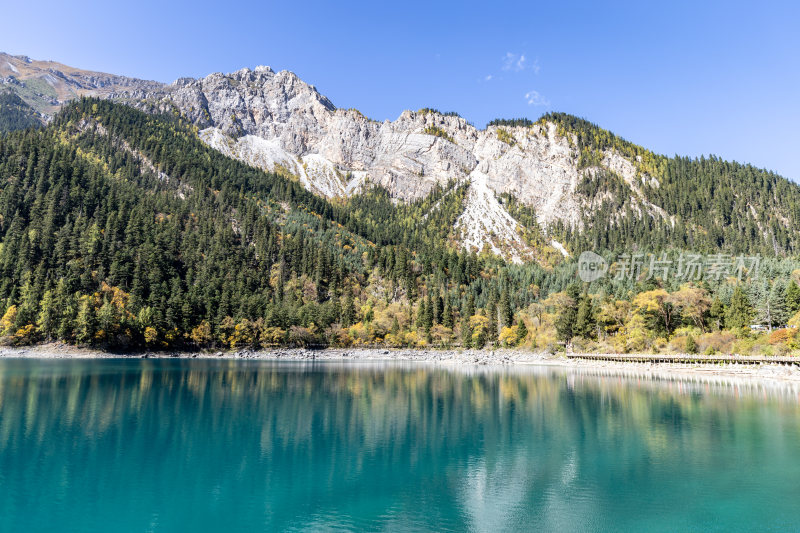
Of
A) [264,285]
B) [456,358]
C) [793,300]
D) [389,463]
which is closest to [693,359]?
[793,300]

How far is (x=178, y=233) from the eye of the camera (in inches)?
5330

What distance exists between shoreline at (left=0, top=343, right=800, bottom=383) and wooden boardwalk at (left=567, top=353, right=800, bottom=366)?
3.10ft

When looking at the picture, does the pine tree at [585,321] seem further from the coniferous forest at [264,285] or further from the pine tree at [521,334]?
the pine tree at [521,334]

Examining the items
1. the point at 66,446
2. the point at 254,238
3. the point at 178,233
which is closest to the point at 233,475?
the point at 66,446

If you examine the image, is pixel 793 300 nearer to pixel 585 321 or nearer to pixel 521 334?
pixel 585 321

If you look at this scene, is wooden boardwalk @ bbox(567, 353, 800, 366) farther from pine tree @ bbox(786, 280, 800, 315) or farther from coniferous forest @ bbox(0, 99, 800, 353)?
pine tree @ bbox(786, 280, 800, 315)

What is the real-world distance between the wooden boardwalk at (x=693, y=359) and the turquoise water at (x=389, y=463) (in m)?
24.8

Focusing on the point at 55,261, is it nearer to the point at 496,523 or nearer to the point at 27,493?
the point at 27,493

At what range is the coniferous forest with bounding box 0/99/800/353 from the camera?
8788 centimetres

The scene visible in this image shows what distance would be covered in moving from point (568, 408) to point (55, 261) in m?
108

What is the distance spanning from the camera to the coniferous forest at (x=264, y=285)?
87.9 metres

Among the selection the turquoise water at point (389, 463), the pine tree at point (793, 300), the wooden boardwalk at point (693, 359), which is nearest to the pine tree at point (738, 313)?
the pine tree at point (793, 300)

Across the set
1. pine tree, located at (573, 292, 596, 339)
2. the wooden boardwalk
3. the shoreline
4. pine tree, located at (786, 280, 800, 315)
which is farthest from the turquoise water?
pine tree, located at (573, 292, 596, 339)

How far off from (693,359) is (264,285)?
100m
